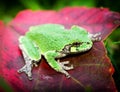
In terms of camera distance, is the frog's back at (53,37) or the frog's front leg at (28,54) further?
the frog's back at (53,37)

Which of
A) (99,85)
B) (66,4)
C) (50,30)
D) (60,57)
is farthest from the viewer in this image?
(66,4)

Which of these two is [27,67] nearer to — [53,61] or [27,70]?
[27,70]

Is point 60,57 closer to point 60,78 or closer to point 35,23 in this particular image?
point 60,78

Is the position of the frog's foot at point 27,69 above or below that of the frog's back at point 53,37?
below

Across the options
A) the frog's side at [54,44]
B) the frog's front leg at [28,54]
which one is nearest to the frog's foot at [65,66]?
the frog's side at [54,44]

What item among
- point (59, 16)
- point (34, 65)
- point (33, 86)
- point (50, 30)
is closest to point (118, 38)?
point (59, 16)

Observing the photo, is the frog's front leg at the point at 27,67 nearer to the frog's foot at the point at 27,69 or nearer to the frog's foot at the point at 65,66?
the frog's foot at the point at 27,69

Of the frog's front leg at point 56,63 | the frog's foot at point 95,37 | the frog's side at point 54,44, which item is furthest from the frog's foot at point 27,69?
the frog's foot at point 95,37

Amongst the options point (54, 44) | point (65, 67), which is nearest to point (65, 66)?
point (65, 67)
